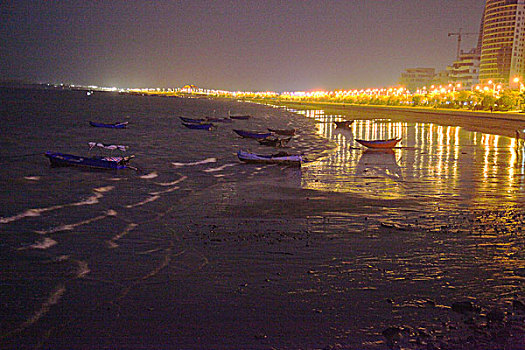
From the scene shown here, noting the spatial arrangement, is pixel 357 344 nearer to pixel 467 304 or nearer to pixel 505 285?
pixel 467 304

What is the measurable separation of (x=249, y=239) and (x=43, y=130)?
62.2 metres

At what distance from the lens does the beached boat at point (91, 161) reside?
29.5 metres

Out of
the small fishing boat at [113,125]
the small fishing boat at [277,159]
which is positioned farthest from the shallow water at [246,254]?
the small fishing boat at [113,125]

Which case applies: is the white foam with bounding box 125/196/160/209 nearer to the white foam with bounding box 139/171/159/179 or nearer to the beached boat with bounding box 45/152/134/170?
the white foam with bounding box 139/171/159/179

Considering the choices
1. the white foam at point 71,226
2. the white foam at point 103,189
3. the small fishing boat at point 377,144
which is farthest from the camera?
the small fishing boat at point 377,144

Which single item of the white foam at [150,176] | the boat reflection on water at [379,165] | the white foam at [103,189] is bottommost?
the white foam at [150,176]

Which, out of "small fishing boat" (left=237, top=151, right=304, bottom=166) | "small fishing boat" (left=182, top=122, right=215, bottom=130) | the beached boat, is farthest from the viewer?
"small fishing boat" (left=182, top=122, right=215, bottom=130)

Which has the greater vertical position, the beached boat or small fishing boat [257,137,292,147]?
small fishing boat [257,137,292,147]

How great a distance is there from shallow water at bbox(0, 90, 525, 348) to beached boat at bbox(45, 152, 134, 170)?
1.84m

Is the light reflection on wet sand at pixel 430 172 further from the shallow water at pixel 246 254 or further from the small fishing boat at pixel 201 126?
the small fishing boat at pixel 201 126

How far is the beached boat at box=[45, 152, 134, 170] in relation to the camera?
29.5 metres

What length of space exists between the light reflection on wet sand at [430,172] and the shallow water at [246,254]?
250 millimetres

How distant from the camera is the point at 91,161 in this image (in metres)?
29.8

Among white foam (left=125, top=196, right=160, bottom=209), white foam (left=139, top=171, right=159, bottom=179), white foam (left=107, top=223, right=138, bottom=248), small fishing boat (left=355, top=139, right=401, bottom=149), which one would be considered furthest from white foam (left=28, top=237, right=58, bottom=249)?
small fishing boat (left=355, top=139, right=401, bottom=149)
